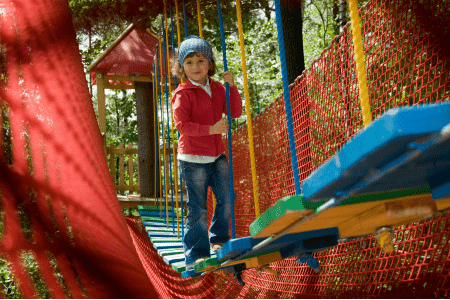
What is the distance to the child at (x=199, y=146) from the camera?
2094 millimetres

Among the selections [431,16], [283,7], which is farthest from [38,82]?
[283,7]

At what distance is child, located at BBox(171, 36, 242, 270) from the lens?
209 centimetres

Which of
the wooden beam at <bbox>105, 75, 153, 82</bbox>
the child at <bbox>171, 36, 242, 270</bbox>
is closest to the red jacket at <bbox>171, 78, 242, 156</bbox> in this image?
the child at <bbox>171, 36, 242, 270</bbox>

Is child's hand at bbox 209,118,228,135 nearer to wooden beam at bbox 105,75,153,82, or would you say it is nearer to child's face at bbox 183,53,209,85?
child's face at bbox 183,53,209,85

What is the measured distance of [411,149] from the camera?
56 cm

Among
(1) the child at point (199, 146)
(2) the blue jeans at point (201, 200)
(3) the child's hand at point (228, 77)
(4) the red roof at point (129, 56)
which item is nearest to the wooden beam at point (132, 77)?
(4) the red roof at point (129, 56)

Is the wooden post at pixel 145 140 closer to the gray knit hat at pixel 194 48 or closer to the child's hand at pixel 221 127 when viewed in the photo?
the gray knit hat at pixel 194 48

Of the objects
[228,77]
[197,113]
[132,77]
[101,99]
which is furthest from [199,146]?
[101,99]

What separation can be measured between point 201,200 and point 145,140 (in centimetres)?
464

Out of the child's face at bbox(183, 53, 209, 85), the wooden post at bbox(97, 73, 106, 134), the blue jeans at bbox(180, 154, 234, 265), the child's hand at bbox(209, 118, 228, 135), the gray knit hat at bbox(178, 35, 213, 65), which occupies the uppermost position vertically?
the wooden post at bbox(97, 73, 106, 134)

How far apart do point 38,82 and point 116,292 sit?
0.36m

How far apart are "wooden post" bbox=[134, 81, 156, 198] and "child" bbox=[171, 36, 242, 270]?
450 centimetres


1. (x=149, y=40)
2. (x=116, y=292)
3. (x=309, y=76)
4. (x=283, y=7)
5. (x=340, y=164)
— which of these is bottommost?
(x=116, y=292)

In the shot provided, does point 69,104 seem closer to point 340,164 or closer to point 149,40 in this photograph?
point 340,164
